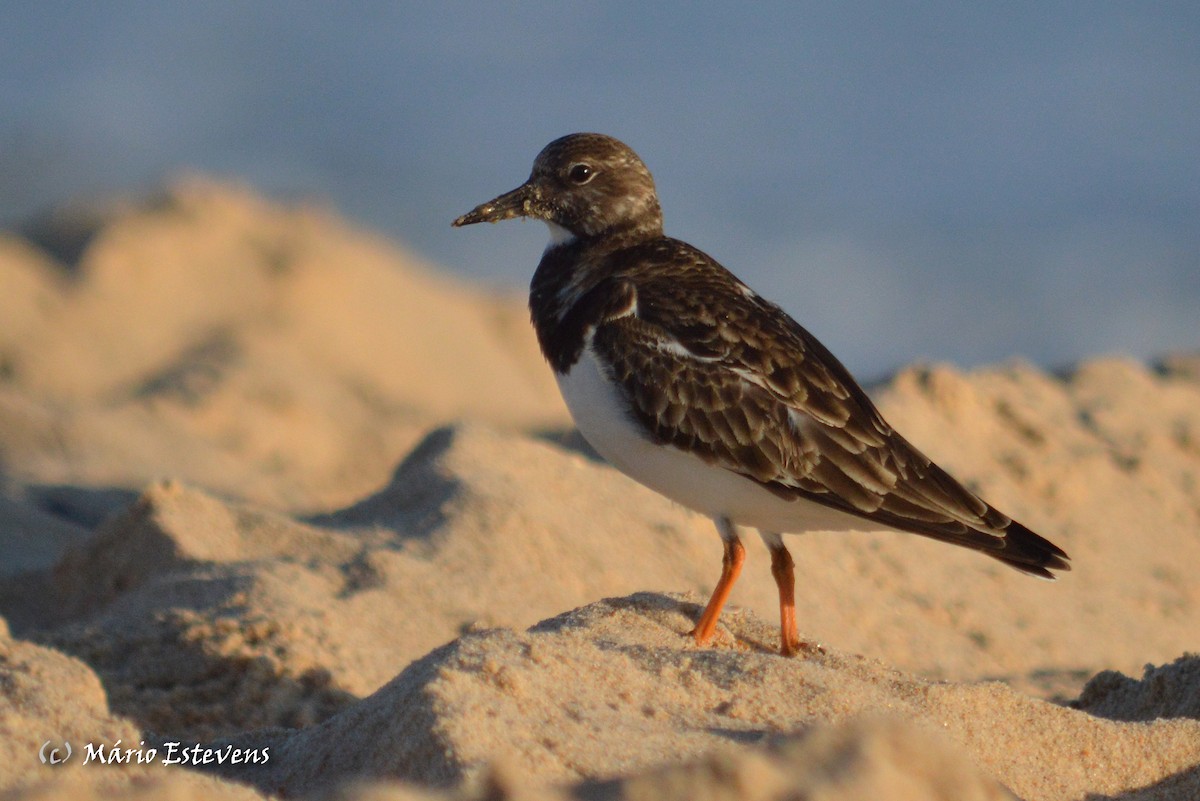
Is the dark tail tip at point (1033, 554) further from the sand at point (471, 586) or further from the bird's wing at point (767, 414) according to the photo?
the sand at point (471, 586)

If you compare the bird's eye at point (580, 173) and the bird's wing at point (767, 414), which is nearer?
the bird's wing at point (767, 414)

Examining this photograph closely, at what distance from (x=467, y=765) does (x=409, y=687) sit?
49 cm

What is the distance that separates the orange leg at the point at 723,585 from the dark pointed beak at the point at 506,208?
1.63m

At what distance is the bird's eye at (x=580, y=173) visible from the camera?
6.11 m

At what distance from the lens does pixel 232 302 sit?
13969 millimetres

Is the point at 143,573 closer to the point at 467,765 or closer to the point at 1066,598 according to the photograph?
the point at 467,765

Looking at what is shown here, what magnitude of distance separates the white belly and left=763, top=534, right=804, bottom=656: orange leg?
0.29ft

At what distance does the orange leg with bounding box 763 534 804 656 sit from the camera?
5086mm

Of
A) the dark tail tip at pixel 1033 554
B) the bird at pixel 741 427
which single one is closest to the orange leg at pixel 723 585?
the bird at pixel 741 427

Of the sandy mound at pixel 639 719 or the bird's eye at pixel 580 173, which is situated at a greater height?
the bird's eye at pixel 580 173

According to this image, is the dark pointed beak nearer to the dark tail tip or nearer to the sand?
the sand

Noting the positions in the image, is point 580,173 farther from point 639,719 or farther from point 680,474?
point 639,719

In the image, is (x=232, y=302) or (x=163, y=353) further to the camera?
(x=232, y=302)

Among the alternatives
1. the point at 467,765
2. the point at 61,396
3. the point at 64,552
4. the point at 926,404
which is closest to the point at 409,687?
the point at 467,765
